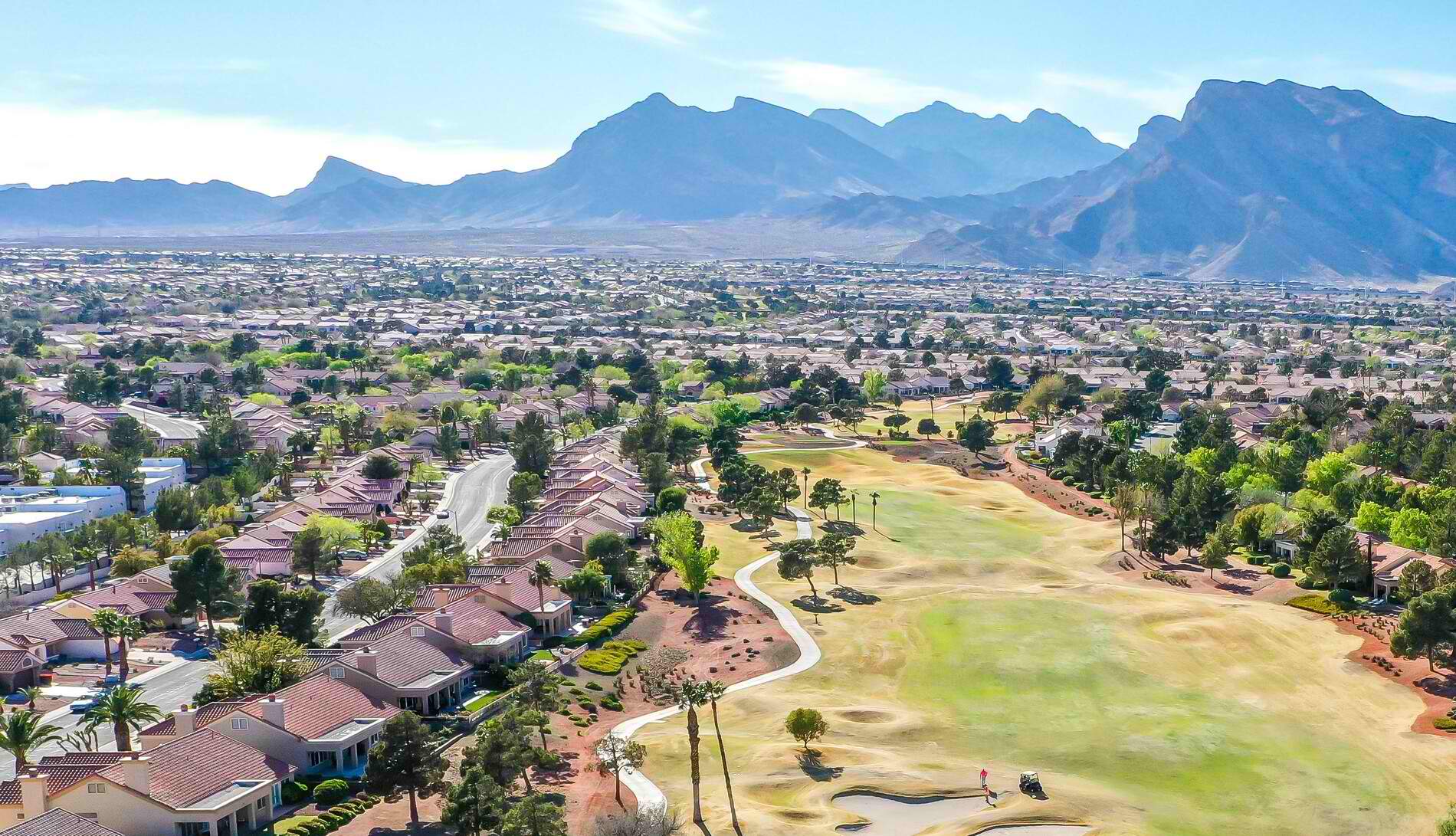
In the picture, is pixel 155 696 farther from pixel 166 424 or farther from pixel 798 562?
pixel 166 424

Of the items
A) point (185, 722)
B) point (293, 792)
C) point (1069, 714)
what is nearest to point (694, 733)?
point (293, 792)

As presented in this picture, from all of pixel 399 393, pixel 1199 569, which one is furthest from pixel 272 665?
pixel 399 393

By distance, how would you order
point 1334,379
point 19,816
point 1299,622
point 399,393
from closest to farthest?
point 19,816, point 1299,622, point 399,393, point 1334,379

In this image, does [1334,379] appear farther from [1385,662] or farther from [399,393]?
[1385,662]

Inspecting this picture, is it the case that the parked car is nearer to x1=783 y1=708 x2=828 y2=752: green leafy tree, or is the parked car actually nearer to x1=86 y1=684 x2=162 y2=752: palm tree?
x1=86 y1=684 x2=162 y2=752: palm tree

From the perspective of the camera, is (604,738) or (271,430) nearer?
(604,738)

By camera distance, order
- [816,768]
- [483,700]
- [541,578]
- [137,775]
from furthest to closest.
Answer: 1. [541,578]
2. [483,700]
3. [816,768]
4. [137,775]
